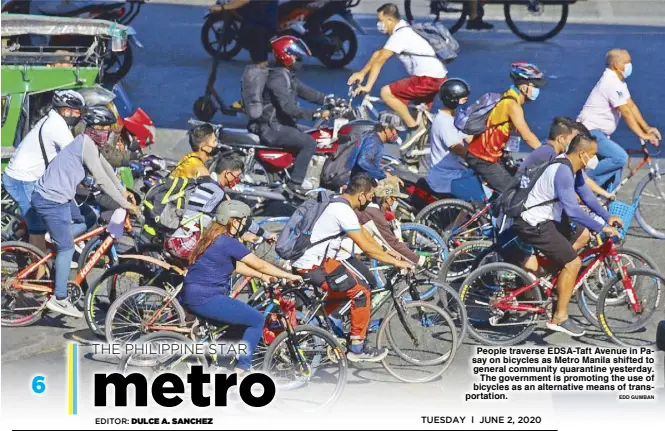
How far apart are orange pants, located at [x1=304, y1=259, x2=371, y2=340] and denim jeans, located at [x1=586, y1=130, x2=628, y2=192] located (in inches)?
145

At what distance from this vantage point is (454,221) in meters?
11.9

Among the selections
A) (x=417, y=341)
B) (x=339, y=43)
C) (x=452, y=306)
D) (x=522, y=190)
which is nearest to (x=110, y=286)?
(x=417, y=341)

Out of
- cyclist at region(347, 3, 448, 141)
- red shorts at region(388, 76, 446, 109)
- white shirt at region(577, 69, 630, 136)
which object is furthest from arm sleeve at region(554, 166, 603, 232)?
red shorts at region(388, 76, 446, 109)

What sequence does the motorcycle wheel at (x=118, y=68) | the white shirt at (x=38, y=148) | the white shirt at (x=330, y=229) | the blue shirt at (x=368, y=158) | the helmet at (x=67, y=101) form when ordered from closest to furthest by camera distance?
the white shirt at (x=330, y=229) < the white shirt at (x=38, y=148) < the helmet at (x=67, y=101) < the blue shirt at (x=368, y=158) < the motorcycle wheel at (x=118, y=68)

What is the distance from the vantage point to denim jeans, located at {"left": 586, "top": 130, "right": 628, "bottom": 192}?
40.4ft

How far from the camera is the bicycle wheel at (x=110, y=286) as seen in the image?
34.1 ft

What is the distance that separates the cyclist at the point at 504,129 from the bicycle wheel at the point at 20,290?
4006mm

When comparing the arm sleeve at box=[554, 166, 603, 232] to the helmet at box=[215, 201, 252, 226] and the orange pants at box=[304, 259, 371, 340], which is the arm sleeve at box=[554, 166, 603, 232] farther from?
the helmet at box=[215, 201, 252, 226]

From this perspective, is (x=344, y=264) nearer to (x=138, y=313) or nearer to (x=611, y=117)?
(x=138, y=313)

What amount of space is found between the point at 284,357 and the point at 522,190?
2.47m

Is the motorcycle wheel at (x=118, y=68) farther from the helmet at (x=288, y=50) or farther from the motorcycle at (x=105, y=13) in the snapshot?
the helmet at (x=288, y=50)

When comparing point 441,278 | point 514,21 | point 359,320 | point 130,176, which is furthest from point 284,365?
point 514,21

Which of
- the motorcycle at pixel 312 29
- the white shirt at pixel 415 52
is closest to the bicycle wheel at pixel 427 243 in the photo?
the white shirt at pixel 415 52

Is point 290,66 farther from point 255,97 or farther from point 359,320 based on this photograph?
point 359,320
